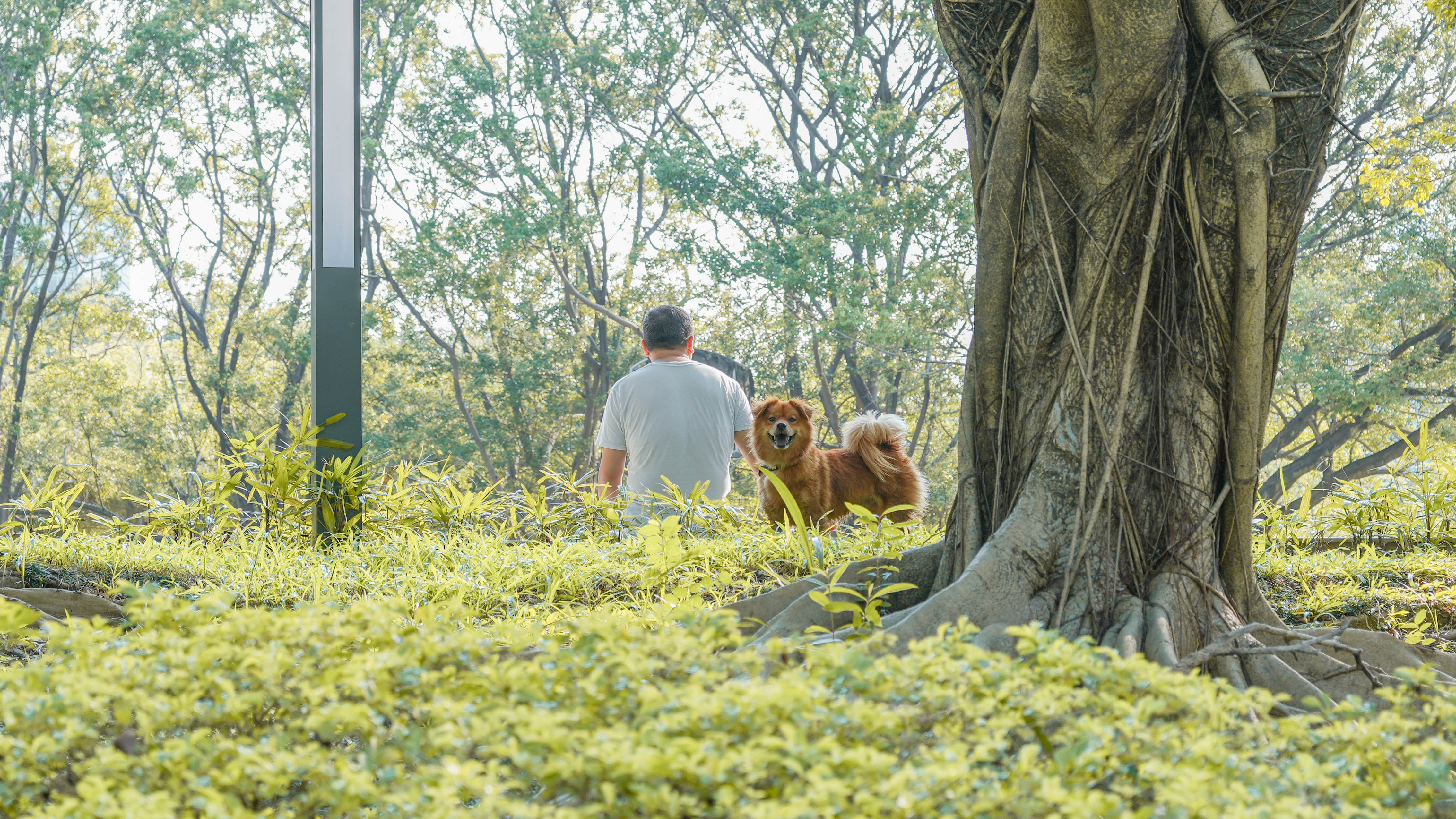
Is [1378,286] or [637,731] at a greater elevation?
[1378,286]

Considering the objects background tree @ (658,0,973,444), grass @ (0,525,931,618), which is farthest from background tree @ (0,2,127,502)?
grass @ (0,525,931,618)

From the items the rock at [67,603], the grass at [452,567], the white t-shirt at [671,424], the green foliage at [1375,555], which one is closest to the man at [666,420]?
the white t-shirt at [671,424]

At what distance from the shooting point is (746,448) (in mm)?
5098

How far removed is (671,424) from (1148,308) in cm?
241

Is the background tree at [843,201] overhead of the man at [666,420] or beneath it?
overhead

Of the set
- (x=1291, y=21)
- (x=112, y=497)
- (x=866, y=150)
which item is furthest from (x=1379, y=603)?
(x=112, y=497)

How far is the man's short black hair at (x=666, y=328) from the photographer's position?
4551 mm

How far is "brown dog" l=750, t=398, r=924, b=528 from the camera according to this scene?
520 centimetres

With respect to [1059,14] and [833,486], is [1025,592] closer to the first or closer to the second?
[1059,14]

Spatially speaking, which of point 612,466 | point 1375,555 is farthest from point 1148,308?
point 612,466

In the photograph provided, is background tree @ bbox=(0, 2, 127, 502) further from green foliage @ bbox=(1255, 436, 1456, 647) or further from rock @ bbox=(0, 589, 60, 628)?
green foliage @ bbox=(1255, 436, 1456, 647)

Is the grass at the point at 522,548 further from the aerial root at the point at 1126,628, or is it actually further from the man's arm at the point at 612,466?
the aerial root at the point at 1126,628

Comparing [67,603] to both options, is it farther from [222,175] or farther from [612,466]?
[222,175]

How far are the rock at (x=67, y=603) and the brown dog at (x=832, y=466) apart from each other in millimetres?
2709
